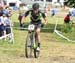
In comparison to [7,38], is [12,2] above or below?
below

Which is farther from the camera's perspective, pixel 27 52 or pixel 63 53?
pixel 63 53

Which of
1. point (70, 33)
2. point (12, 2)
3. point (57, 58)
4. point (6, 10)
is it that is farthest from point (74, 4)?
point (12, 2)

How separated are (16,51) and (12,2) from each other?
98644 millimetres

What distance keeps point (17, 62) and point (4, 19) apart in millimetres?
6963

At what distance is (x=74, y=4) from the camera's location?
31.4m

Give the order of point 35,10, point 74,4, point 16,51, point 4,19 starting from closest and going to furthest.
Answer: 1. point 35,10
2. point 16,51
3. point 4,19
4. point 74,4

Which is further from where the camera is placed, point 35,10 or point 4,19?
point 4,19

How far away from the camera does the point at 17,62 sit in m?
11.7

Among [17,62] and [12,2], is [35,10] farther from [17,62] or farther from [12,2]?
[12,2]

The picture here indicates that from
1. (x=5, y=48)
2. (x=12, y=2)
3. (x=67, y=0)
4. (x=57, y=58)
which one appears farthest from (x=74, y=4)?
(x=12, y=2)

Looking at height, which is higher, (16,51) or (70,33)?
(16,51)

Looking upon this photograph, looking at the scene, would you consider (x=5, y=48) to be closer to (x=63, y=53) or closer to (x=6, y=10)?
(x=63, y=53)

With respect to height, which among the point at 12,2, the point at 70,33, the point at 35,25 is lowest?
the point at 12,2

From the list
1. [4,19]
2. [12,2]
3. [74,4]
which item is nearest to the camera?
[4,19]
